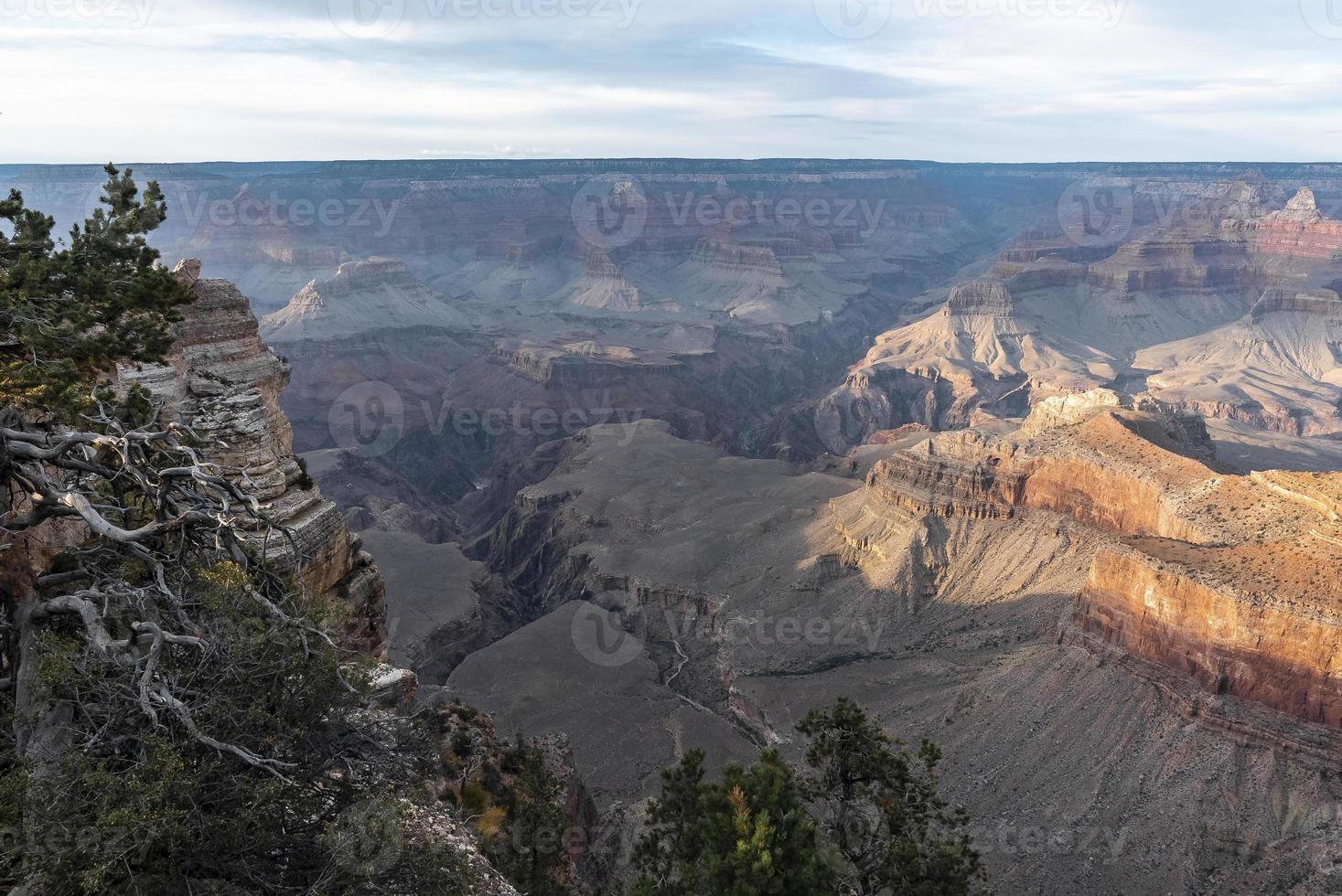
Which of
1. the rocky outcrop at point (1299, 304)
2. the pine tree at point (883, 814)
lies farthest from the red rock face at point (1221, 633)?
the rocky outcrop at point (1299, 304)

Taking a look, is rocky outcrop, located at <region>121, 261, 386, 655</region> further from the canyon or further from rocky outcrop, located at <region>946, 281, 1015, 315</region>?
rocky outcrop, located at <region>946, 281, 1015, 315</region>

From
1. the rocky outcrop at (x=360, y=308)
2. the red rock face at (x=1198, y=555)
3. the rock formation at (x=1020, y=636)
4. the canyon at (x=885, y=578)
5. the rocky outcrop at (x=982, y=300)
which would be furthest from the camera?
the rocky outcrop at (x=982, y=300)

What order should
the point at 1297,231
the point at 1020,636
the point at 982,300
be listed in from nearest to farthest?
the point at 1020,636 < the point at 982,300 < the point at 1297,231

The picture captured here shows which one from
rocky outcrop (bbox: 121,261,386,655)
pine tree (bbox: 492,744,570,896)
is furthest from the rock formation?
rocky outcrop (bbox: 121,261,386,655)

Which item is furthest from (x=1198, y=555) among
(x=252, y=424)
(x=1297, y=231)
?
(x=1297, y=231)

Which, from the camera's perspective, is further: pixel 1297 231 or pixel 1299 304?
pixel 1297 231

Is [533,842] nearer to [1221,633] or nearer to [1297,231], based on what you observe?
[1221,633]

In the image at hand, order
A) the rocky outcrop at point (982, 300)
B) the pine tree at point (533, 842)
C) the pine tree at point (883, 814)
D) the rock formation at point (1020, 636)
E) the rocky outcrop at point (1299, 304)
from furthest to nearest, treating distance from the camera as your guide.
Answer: the rocky outcrop at point (982, 300)
the rocky outcrop at point (1299, 304)
the rock formation at point (1020, 636)
the pine tree at point (533, 842)
the pine tree at point (883, 814)

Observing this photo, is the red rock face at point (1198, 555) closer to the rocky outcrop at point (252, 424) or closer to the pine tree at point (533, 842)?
the pine tree at point (533, 842)

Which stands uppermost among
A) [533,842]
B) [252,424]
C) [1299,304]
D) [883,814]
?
[1299,304]
